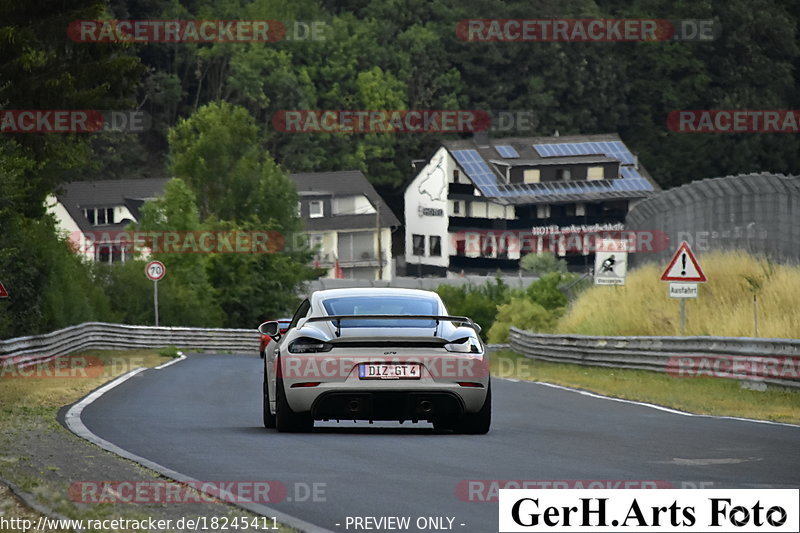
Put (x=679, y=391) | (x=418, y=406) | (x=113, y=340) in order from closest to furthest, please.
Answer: (x=418, y=406) < (x=679, y=391) < (x=113, y=340)

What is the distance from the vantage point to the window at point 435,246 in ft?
381

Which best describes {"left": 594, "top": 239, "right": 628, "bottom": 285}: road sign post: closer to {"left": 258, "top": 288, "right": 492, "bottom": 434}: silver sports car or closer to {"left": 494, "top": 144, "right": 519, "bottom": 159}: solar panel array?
{"left": 258, "top": 288, "right": 492, "bottom": 434}: silver sports car

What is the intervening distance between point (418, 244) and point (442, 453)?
348ft

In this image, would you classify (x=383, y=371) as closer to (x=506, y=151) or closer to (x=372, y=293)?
(x=372, y=293)

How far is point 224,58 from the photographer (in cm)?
12069

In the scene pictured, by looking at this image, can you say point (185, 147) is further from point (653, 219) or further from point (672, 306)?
point (672, 306)

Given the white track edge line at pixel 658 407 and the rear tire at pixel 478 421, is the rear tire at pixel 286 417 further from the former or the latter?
the white track edge line at pixel 658 407

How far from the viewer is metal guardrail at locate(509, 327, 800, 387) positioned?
71.8 ft

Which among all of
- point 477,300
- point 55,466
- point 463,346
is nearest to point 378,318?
point 463,346

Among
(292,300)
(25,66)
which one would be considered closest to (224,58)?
(292,300)

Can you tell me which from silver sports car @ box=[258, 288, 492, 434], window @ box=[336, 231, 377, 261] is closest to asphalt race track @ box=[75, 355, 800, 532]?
silver sports car @ box=[258, 288, 492, 434]

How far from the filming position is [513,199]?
113500mm

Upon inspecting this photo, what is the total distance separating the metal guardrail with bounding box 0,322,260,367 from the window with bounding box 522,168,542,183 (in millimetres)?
59137

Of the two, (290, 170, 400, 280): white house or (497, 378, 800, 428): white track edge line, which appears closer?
(497, 378, 800, 428): white track edge line
